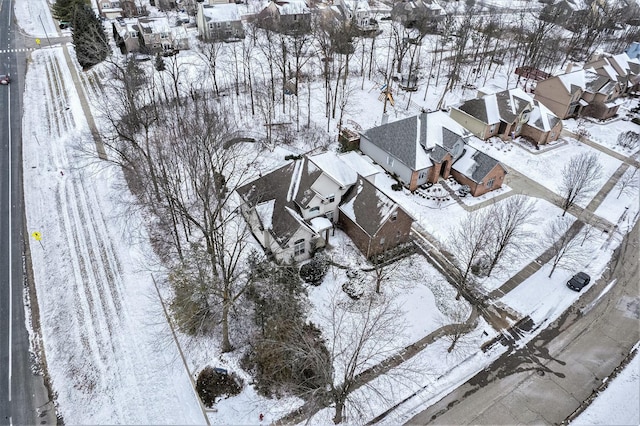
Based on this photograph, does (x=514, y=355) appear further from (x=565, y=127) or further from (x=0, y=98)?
(x=0, y=98)

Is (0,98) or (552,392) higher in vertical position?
(0,98)

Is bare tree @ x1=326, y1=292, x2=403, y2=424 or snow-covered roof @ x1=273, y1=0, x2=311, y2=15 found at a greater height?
snow-covered roof @ x1=273, y1=0, x2=311, y2=15

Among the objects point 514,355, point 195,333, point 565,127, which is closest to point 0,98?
point 195,333

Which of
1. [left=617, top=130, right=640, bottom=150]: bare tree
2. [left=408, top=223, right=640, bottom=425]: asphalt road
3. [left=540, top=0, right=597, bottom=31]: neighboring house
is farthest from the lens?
[left=540, top=0, right=597, bottom=31]: neighboring house

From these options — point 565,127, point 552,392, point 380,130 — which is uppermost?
point 380,130

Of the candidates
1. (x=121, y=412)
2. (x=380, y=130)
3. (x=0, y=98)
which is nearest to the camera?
(x=121, y=412)

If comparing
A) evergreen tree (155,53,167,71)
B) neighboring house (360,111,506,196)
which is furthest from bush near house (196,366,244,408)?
evergreen tree (155,53,167,71)

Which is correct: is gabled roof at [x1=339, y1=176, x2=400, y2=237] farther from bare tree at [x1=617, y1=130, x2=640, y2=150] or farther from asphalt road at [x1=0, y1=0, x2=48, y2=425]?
bare tree at [x1=617, y1=130, x2=640, y2=150]
